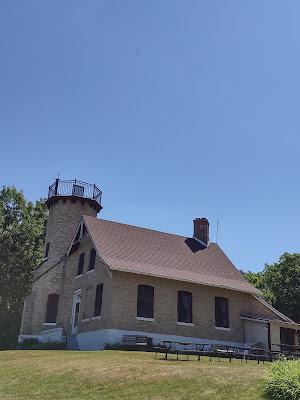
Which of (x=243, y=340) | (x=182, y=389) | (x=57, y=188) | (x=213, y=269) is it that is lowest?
(x=182, y=389)

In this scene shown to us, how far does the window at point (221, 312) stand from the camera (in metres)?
33.2

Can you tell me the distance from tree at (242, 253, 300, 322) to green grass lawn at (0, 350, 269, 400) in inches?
1045

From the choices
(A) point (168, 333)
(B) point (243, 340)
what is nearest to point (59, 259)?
(A) point (168, 333)

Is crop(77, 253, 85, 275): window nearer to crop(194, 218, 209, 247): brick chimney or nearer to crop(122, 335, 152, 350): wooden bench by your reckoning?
crop(122, 335, 152, 350): wooden bench

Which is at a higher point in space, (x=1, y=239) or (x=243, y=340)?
(x=1, y=239)

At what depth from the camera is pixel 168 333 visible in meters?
30.8

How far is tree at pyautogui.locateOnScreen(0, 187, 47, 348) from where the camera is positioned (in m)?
49.5

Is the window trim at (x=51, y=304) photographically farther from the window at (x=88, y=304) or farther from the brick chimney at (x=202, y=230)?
the brick chimney at (x=202, y=230)

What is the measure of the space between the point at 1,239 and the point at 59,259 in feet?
47.3

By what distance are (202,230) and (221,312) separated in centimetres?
767

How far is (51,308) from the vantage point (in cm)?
3700

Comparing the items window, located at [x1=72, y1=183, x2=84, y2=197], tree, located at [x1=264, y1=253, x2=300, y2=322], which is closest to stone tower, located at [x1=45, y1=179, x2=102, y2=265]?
window, located at [x1=72, y1=183, x2=84, y2=197]

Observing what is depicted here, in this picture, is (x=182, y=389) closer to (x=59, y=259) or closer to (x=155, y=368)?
(x=155, y=368)

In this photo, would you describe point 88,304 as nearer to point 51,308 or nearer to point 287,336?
point 51,308
